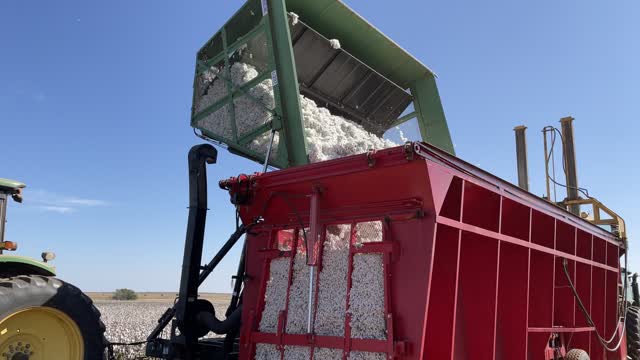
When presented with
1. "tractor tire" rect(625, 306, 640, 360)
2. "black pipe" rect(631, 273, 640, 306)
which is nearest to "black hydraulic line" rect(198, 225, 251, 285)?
"tractor tire" rect(625, 306, 640, 360)

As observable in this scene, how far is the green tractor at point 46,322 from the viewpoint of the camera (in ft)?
10.5

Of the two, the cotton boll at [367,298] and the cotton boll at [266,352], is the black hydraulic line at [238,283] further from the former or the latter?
the cotton boll at [367,298]

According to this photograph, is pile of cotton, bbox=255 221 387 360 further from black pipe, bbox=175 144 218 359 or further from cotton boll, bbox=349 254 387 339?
black pipe, bbox=175 144 218 359

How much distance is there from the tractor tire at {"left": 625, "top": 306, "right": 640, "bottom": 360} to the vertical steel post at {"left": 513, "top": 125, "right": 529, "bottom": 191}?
7.59ft

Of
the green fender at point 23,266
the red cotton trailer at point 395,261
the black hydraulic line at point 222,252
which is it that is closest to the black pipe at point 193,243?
the black hydraulic line at point 222,252

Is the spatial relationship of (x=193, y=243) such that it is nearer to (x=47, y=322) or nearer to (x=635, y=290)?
(x=47, y=322)

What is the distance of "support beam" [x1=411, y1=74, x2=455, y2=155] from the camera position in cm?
604

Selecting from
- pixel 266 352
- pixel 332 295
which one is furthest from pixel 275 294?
pixel 332 295

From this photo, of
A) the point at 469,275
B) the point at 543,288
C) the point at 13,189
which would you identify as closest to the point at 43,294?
the point at 13,189

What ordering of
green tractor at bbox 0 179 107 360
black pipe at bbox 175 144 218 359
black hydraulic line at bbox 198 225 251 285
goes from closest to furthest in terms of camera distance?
1. green tractor at bbox 0 179 107 360
2. black pipe at bbox 175 144 218 359
3. black hydraulic line at bbox 198 225 251 285

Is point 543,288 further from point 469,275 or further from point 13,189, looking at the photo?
point 13,189

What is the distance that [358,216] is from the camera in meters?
3.41

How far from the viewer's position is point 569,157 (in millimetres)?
7949

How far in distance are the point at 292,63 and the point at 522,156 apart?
5323 millimetres
